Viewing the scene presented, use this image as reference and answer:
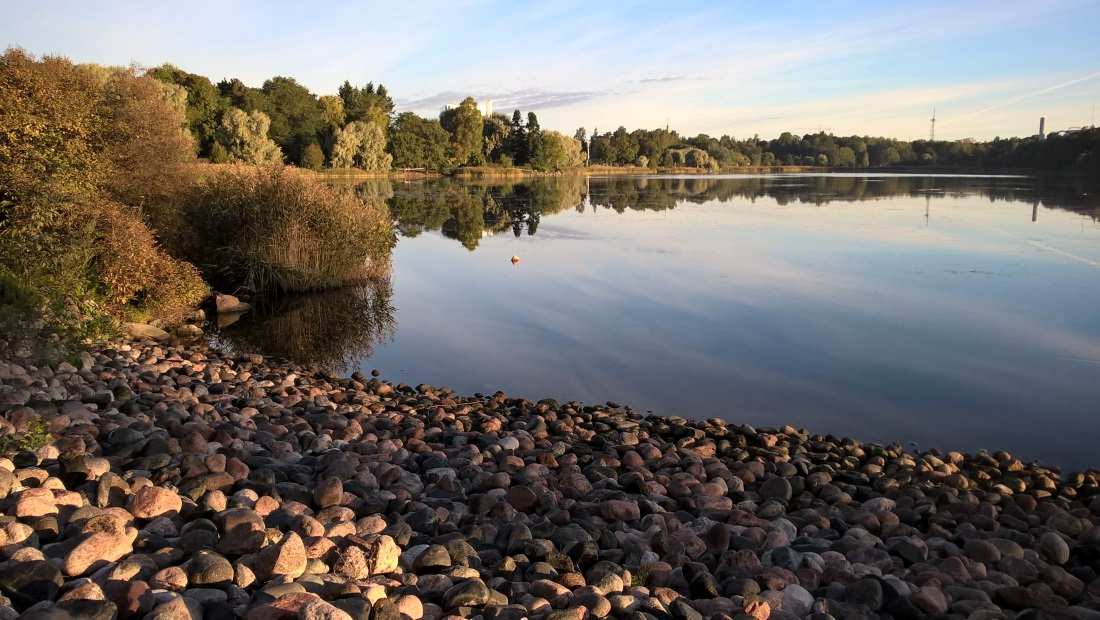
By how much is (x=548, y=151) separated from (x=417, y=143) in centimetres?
2427

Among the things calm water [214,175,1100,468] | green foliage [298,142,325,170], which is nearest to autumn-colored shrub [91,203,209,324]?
calm water [214,175,1100,468]

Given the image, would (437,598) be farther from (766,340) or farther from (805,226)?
(805,226)

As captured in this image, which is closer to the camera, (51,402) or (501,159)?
(51,402)

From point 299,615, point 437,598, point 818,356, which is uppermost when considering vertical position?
point 299,615

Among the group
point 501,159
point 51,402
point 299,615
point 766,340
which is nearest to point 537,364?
point 766,340

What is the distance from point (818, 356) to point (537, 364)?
5037 millimetres

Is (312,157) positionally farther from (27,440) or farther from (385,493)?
(385,493)

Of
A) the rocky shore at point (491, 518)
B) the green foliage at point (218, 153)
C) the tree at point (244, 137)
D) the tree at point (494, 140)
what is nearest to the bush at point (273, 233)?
the rocky shore at point (491, 518)

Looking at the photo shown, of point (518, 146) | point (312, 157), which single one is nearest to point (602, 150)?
point (518, 146)

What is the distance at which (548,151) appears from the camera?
117 metres

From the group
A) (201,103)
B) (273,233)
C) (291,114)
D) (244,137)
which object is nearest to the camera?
(273,233)

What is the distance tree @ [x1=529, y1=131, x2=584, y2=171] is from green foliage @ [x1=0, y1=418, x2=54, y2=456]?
112680 millimetres

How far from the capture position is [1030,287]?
65.0ft

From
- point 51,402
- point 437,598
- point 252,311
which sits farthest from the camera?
point 252,311
